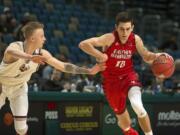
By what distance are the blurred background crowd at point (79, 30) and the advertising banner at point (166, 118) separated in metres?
0.36

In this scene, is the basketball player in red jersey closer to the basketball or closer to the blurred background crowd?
the basketball

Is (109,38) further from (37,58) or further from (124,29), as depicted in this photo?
(37,58)

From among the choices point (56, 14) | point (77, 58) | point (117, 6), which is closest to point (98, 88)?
point (77, 58)

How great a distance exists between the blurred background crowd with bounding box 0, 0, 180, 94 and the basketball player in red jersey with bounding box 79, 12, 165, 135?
2.53 m

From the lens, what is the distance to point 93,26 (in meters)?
18.1

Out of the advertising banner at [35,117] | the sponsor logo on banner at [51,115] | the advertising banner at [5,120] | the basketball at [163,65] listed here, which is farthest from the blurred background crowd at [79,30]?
the basketball at [163,65]

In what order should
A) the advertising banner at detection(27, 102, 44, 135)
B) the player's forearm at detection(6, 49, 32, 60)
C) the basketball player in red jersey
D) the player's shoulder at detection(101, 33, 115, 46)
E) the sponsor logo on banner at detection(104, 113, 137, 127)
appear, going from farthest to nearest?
the sponsor logo on banner at detection(104, 113, 137, 127)
the advertising banner at detection(27, 102, 44, 135)
the player's shoulder at detection(101, 33, 115, 46)
the basketball player in red jersey
the player's forearm at detection(6, 49, 32, 60)

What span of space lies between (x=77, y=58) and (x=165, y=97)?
5370 millimetres

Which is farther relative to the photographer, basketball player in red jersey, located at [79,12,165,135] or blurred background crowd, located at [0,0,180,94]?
blurred background crowd, located at [0,0,180,94]

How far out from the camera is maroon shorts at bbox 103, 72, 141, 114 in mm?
8195

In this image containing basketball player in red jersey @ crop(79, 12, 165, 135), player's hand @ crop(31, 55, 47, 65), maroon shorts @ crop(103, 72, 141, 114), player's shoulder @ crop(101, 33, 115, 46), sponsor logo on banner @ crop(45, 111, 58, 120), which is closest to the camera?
player's hand @ crop(31, 55, 47, 65)

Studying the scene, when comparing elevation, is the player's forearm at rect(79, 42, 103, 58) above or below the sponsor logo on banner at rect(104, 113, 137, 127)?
above

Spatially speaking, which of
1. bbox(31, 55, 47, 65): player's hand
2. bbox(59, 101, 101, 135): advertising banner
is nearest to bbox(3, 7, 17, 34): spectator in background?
bbox(59, 101, 101, 135): advertising banner

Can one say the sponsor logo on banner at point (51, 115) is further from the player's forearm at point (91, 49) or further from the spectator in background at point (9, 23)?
the spectator in background at point (9, 23)
